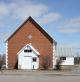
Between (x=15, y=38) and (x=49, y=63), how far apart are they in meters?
7.95

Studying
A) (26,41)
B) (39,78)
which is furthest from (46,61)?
(39,78)

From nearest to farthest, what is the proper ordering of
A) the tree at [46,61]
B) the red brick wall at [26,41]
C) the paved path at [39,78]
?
the paved path at [39,78], the tree at [46,61], the red brick wall at [26,41]

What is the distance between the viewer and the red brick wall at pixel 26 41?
62.8 metres

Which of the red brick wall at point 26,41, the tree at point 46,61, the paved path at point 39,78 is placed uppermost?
the red brick wall at point 26,41

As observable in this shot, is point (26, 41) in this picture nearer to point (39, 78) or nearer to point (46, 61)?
point (46, 61)

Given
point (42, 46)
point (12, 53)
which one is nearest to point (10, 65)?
point (12, 53)

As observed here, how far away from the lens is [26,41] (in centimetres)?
6297

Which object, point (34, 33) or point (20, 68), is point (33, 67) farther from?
point (34, 33)

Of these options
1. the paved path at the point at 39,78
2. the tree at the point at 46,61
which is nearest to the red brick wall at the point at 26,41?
the tree at the point at 46,61

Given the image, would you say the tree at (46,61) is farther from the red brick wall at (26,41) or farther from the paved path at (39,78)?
the paved path at (39,78)

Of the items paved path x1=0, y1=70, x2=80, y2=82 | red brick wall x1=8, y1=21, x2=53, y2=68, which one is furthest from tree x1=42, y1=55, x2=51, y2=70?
paved path x1=0, y1=70, x2=80, y2=82

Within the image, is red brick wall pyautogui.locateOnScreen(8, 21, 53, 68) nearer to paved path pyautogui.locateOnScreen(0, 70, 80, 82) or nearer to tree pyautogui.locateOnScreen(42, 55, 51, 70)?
tree pyautogui.locateOnScreen(42, 55, 51, 70)

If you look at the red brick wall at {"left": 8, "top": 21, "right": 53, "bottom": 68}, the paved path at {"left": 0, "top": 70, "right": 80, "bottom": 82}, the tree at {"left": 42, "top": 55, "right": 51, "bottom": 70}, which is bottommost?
the paved path at {"left": 0, "top": 70, "right": 80, "bottom": 82}

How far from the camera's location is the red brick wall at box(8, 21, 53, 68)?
62.8 meters
